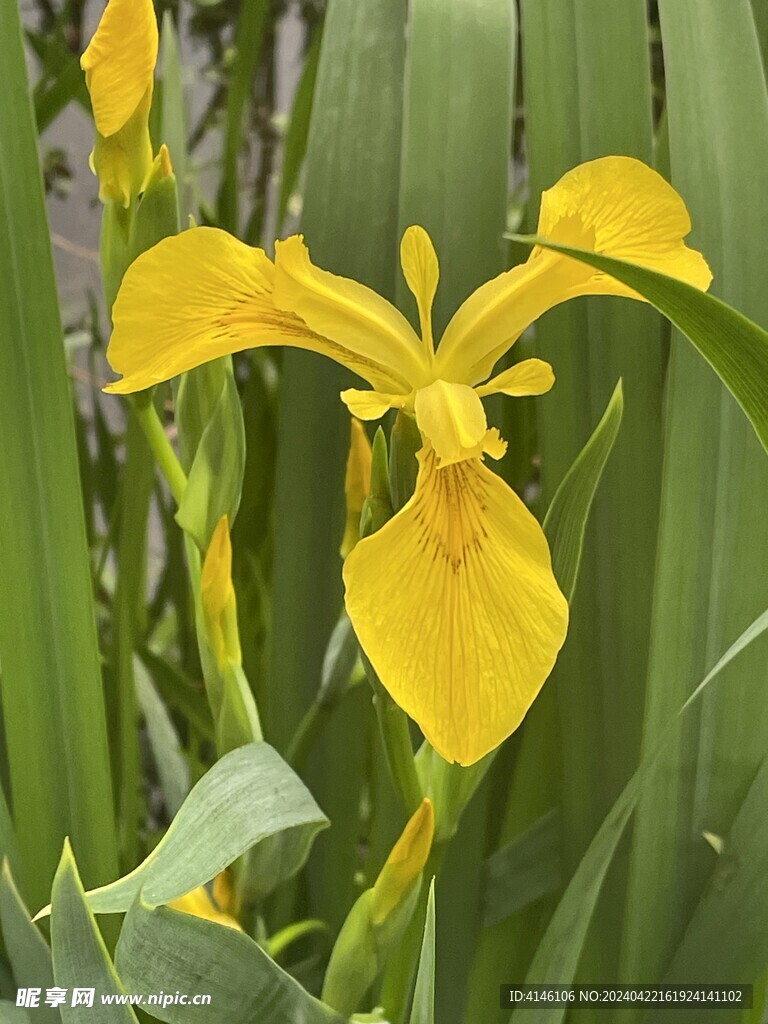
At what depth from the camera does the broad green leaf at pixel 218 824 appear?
232 mm

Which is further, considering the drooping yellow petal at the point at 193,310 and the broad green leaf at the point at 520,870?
the broad green leaf at the point at 520,870

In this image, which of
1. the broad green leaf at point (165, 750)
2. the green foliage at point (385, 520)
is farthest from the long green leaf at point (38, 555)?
the broad green leaf at point (165, 750)

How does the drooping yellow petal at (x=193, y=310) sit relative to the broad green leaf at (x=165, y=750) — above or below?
above

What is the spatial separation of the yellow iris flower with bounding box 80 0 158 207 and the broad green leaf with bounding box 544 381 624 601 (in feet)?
0.56

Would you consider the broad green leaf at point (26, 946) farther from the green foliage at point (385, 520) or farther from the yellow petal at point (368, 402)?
the yellow petal at point (368, 402)

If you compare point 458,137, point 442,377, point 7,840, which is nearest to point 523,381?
point 442,377

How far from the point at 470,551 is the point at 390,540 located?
2 cm

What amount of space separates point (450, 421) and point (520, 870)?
0.71 feet

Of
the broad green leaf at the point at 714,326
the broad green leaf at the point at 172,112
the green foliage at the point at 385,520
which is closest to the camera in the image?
the broad green leaf at the point at 714,326

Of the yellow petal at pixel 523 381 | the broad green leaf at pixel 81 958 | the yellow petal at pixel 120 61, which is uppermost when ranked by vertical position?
the yellow petal at pixel 120 61

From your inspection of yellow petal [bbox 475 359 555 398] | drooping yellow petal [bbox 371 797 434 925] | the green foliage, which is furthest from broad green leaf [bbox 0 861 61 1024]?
yellow petal [bbox 475 359 555 398]

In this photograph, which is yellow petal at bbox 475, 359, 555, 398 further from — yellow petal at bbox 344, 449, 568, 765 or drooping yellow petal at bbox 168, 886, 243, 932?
Answer: drooping yellow petal at bbox 168, 886, 243, 932

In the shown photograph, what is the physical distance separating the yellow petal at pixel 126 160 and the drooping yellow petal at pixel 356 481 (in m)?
0.11

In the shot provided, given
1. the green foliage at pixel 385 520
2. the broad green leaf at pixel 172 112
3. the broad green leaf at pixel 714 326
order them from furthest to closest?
1. the broad green leaf at pixel 172 112
2. the green foliage at pixel 385 520
3. the broad green leaf at pixel 714 326
